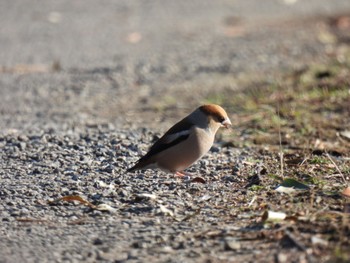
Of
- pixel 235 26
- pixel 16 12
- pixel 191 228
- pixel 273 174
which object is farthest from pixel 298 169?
pixel 16 12

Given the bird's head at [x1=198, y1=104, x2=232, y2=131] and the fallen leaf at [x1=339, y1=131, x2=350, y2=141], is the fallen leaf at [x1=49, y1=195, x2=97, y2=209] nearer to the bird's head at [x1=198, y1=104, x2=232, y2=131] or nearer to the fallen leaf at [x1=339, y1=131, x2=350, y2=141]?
the bird's head at [x1=198, y1=104, x2=232, y2=131]

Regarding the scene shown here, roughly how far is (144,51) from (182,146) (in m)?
7.93

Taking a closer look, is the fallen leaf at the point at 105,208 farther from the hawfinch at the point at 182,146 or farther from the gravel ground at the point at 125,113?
the hawfinch at the point at 182,146

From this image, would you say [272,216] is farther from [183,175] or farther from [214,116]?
[214,116]

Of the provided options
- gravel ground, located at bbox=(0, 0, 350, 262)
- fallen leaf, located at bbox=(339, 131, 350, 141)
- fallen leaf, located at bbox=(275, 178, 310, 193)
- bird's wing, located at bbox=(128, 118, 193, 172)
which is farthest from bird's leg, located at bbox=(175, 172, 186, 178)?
fallen leaf, located at bbox=(339, 131, 350, 141)

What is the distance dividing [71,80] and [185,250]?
8.05 metres

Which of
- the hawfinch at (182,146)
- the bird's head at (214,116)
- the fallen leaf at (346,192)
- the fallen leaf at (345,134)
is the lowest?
the fallen leaf at (345,134)

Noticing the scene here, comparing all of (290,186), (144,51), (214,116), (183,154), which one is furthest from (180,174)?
(144,51)

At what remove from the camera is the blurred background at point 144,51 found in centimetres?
1157

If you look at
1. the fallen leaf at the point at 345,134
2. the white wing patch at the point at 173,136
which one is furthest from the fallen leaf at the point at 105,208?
the fallen leaf at the point at 345,134

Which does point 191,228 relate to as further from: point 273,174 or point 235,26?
point 235,26

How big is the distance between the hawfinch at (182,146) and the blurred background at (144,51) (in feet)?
A: 9.45

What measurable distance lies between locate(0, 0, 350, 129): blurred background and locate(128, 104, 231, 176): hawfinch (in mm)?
2880

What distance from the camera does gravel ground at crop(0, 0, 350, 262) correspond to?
17.9 feet
